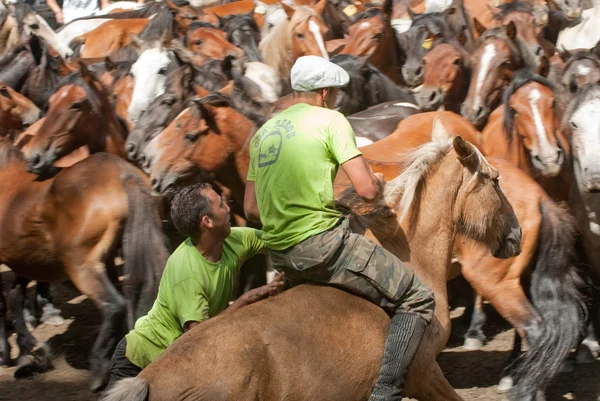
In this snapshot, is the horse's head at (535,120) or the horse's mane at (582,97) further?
the horse's head at (535,120)

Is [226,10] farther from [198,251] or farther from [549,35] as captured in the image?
[198,251]

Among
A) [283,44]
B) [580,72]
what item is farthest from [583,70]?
[283,44]

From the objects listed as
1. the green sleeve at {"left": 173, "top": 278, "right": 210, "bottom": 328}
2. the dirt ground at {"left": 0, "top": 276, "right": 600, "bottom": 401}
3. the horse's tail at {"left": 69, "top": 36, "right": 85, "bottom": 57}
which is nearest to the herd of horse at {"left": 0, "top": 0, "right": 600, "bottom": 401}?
the dirt ground at {"left": 0, "top": 276, "right": 600, "bottom": 401}

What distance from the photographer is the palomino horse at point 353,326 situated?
12.2 ft

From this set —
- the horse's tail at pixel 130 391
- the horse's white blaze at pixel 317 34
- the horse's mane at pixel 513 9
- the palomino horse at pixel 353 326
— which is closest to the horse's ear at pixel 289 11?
the horse's white blaze at pixel 317 34

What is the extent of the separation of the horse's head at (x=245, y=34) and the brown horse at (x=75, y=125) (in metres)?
3.51

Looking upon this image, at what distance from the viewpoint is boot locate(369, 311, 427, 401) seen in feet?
13.9

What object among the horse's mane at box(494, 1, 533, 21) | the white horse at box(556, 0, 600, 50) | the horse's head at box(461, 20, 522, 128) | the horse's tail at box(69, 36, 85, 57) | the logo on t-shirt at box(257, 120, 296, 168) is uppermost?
the logo on t-shirt at box(257, 120, 296, 168)

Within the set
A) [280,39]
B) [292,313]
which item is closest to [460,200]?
[292,313]

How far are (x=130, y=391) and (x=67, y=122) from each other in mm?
3819

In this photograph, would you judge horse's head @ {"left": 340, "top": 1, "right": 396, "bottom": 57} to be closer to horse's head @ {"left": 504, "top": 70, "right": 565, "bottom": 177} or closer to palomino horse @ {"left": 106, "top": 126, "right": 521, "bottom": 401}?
horse's head @ {"left": 504, "top": 70, "right": 565, "bottom": 177}

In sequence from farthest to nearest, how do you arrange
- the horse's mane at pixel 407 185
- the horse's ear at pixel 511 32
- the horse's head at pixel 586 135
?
the horse's ear at pixel 511 32 < the horse's head at pixel 586 135 < the horse's mane at pixel 407 185

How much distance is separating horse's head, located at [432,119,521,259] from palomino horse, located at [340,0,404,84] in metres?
5.87

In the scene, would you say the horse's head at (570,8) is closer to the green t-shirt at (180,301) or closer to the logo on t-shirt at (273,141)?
the logo on t-shirt at (273,141)
